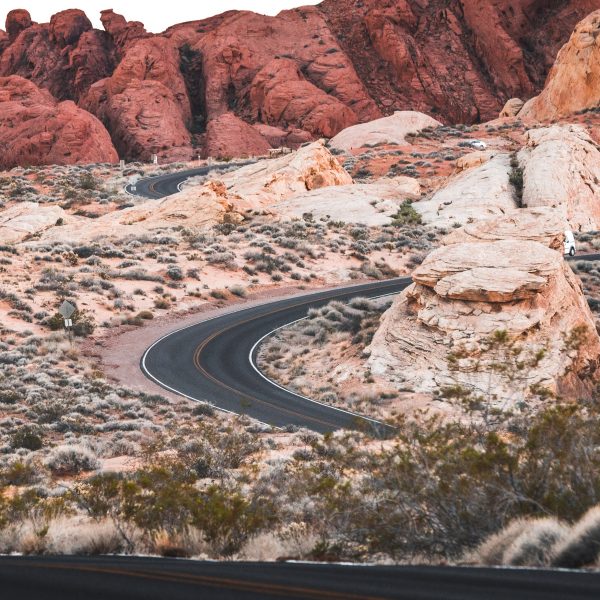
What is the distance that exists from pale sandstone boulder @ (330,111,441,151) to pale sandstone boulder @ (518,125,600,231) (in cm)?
3021

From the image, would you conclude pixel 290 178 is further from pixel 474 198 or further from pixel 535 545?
pixel 535 545

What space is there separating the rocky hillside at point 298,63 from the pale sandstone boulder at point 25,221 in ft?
139

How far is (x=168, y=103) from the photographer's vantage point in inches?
4193

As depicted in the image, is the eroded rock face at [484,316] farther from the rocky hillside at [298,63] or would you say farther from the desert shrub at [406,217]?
the rocky hillside at [298,63]

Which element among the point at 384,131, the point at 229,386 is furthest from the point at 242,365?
the point at 384,131

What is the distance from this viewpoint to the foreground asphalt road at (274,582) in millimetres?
6102

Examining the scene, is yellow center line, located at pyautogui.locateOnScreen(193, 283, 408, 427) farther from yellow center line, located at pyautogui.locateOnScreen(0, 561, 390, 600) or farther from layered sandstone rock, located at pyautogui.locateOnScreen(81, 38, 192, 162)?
layered sandstone rock, located at pyautogui.locateOnScreen(81, 38, 192, 162)

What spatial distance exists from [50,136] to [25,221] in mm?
35482

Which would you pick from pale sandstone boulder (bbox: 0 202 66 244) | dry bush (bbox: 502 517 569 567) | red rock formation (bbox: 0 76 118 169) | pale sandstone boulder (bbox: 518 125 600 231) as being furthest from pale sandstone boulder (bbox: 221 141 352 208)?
dry bush (bbox: 502 517 569 567)

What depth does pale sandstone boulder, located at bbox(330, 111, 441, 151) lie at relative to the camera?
90438mm

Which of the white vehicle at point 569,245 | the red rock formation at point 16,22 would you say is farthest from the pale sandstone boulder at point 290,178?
the red rock formation at point 16,22

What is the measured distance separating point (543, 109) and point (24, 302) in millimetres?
71784

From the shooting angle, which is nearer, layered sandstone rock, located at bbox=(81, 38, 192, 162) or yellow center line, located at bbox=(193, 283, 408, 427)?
yellow center line, located at bbox=(193, 283, 408, 427)

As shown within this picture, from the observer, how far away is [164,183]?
8062 centimetres
